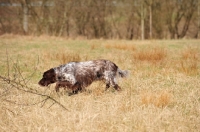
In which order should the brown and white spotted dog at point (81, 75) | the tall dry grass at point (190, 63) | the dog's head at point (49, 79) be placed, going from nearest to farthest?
the brown and white spotted dog at point (81, 75) → the dog's head at point (49, 79) → the tall dry grass at point (190, 63)

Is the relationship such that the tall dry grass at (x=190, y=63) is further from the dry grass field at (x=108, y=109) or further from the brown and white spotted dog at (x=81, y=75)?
the brown and white spotted dog at (x=81, y=75)

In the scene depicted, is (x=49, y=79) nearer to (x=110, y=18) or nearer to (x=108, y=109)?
(x=108, y=109)

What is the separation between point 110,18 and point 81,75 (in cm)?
3107

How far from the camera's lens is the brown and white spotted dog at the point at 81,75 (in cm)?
725

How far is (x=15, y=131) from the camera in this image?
4750mm

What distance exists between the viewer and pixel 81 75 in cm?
730

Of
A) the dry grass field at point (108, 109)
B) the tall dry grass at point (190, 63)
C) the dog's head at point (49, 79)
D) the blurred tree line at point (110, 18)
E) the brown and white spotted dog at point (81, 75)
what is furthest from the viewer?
the blurred tree line at point (110, 18)

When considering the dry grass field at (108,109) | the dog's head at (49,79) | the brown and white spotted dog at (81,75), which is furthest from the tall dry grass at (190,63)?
the dog's head at (49,79)

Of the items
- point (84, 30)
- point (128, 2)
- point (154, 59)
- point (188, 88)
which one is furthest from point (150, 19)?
point (188, 88)

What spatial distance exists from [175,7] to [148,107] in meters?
33.4

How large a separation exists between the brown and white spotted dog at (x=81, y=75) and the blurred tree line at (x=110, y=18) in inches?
1031

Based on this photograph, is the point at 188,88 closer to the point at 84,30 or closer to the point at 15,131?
the point at 15,131

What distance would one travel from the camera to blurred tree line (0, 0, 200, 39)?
34.4 meters

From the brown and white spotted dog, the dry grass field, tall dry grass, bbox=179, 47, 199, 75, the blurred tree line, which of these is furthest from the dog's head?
the blurred tree line
